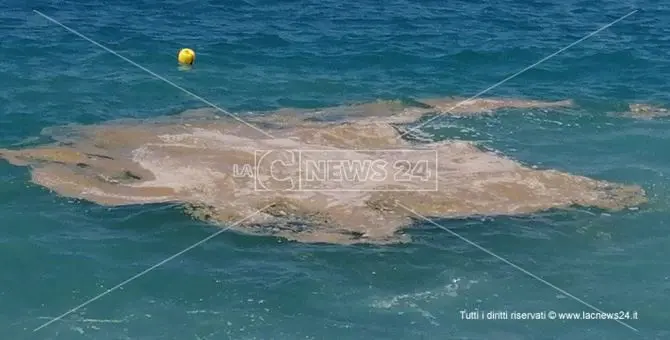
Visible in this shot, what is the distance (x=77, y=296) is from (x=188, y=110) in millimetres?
9690

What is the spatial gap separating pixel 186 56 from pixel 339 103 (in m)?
4.76

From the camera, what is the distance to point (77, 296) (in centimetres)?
1727

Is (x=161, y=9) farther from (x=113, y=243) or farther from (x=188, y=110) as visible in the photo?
(x=113, y=243)

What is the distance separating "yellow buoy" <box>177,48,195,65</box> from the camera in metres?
28.5

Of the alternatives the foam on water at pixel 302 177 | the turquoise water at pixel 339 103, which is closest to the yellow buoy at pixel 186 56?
the turquoise water at pixel 339 103

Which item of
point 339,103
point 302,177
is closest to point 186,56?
point 339,103

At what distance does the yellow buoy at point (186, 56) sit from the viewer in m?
28.5

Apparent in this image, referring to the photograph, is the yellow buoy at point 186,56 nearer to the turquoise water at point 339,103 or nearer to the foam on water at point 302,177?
the turquoise water at point 339,103

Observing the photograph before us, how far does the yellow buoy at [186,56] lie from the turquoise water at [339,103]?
42cm

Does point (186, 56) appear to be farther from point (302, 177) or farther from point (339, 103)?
point (302, 177)

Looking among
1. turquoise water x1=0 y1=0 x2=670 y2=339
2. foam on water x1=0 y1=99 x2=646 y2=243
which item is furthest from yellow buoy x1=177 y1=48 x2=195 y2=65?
foam on water x1=0 y1=99 x2=646 y2=243

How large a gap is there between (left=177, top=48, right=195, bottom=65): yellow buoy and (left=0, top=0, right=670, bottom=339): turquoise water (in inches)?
16.5

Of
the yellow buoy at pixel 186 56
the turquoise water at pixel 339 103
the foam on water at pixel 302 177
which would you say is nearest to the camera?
the turquoise water at pixel 339 103

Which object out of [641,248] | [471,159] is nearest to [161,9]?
[471,159]
